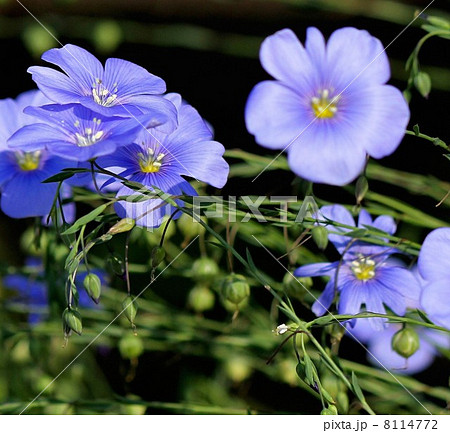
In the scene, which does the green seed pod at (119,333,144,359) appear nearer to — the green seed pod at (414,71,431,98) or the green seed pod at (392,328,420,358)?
the green seed pod at (392,328,420,358)

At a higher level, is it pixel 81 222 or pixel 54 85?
pixel 54 85

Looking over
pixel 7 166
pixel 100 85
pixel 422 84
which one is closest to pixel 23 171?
pixel 7 166

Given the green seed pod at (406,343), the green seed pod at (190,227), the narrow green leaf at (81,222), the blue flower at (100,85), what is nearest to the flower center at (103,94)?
the blue flower at (100,85)

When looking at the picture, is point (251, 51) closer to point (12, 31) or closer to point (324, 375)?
point (12, 31)

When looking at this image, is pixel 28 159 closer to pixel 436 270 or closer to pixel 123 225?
pixel 123 225

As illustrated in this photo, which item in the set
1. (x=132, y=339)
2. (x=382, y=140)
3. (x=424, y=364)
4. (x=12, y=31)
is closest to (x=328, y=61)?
(x=382, y=140)

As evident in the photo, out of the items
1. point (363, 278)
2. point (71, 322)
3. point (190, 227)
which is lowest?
point (71, 322)
